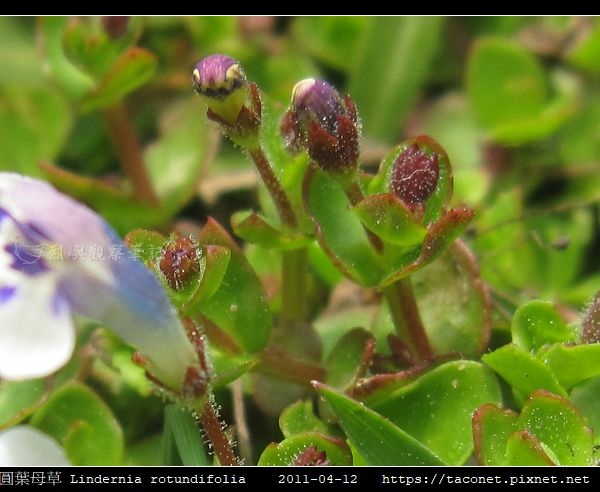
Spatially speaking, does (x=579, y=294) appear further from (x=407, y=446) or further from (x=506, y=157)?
(x=407, y=446)

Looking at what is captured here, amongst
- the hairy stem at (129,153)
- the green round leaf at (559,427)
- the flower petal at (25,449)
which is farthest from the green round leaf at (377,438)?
the hairy stem at (129,153)

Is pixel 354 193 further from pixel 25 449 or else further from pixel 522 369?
pixel 25 449

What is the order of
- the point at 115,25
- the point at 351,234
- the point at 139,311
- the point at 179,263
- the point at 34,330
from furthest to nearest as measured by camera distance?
the point at 115,25, the point at 351,234, the point at 179,263, the point at 139,311, the point at 34,330

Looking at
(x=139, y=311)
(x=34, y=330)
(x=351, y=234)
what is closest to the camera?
(x=34, y=330)

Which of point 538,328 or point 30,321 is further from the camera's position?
point 538,328

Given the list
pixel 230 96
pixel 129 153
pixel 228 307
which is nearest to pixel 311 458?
pixel 228 307

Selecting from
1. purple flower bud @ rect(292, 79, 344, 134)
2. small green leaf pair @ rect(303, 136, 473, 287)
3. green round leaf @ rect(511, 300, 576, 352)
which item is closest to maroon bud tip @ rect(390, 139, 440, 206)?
small green leaf pair @ rect(303, 136, 473, 287)

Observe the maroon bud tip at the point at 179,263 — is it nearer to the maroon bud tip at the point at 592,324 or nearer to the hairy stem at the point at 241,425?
the hairy stem at the point at 241,425
